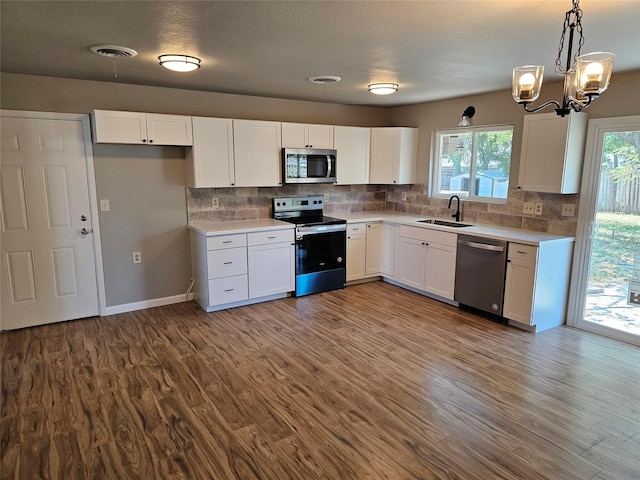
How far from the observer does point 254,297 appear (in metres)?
4.59

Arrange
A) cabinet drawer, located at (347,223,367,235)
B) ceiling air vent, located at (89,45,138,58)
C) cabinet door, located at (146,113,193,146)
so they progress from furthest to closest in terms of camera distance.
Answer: cabinet drawer, located at (347,223,367,235), cabinet door, located at (146,113,193,146), ceiling air vent, located at (89,45,138,58)

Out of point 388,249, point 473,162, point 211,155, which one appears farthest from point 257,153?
point 473,162

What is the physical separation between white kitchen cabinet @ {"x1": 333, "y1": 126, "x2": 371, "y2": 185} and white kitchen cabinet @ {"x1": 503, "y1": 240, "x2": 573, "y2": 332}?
2.24 m

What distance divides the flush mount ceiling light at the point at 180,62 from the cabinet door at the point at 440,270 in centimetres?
307

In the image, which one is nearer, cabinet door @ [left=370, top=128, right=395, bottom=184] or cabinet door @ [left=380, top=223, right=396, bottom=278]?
cabinet door @ [left=380, top=223, right=396, bottom=278]

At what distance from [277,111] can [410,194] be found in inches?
85.1

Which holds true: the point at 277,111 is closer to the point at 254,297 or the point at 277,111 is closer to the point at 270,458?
the point at 254,297

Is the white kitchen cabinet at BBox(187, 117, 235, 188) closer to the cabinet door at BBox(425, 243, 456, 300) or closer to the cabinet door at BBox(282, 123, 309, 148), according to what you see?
the cabinet door at BBox(282, 123, 309, 148)

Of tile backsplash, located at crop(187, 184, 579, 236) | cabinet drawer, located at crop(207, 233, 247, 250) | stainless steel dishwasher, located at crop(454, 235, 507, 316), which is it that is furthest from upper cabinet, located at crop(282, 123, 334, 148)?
stainless steel dishwasher, located at crop(454, 235, 507, 316)

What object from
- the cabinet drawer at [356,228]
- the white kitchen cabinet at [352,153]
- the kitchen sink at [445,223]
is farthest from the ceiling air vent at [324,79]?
the kitchen sink at [445,223]

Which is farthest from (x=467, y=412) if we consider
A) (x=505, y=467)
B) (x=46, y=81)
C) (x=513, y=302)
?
(x=46, y=81)

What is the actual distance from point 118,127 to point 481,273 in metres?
3.86

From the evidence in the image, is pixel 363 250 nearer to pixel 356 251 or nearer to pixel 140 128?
pixel 356 251

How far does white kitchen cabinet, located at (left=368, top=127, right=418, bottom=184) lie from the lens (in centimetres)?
543
